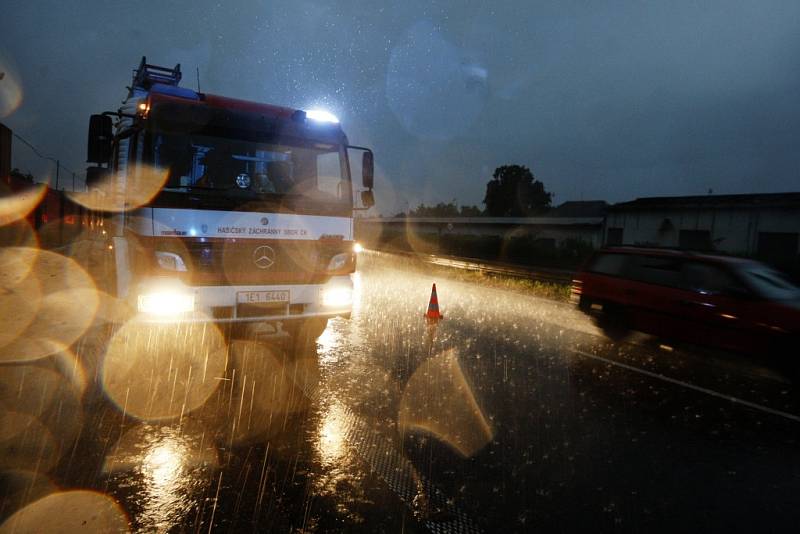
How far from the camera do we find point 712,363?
739 cm

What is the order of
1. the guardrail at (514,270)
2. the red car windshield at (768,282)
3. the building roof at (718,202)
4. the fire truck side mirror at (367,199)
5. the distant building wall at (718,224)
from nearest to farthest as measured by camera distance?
the red car windshield at (768,282) < the fire truck side mirror at (367,199) < the guardrail at (514,270) < the distant building wall at (718,224) < the building roof at (718,202)

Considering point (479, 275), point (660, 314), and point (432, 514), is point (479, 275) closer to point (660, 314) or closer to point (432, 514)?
point (660, 314)

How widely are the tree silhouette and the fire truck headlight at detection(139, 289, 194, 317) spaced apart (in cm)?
8279

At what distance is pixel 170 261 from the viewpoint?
5199 millimetres


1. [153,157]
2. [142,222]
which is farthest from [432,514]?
[153,157]

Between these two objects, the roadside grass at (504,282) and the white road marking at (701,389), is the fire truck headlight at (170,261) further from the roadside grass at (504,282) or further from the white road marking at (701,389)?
the roadside grass at (504,282)

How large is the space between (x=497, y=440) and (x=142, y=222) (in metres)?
4.08

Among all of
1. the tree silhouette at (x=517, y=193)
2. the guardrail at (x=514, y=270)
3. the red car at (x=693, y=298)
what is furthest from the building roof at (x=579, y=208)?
the red car at (x=693, y=298)

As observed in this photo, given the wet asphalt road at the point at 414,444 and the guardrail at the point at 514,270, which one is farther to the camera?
the guardrail at the point at 514,270

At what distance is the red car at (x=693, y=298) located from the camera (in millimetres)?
6223

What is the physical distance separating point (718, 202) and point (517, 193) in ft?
186

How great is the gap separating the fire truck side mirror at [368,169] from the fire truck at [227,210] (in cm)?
40

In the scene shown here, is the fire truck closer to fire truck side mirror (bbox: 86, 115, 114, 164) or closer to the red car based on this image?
fire truck side mirror (bbox: 86, 115, 114, 164)

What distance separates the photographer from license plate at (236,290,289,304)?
559cm
